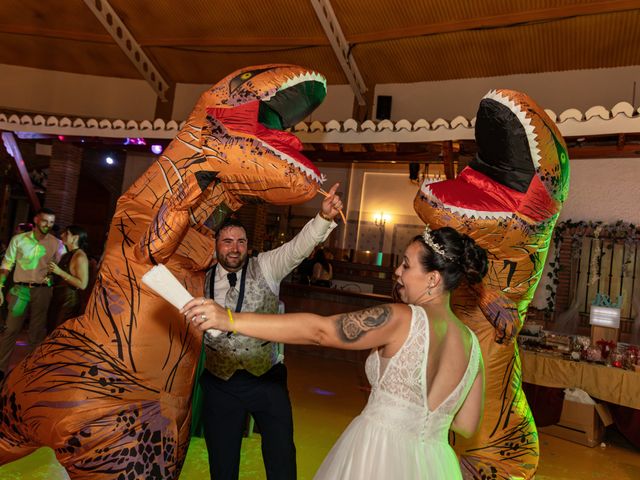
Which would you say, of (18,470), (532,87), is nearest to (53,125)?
(18,470)

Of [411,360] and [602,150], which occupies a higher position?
[602,150]

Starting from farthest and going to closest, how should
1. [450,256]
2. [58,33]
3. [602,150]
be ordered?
[58,33]
[602,150]
[450,256]

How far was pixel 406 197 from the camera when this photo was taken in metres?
12.0

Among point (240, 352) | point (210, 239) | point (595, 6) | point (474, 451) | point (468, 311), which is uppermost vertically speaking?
point (595, 6)

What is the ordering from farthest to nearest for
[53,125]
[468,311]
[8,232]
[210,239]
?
[8,232]
[53,125]
[468,311]
[210,239]

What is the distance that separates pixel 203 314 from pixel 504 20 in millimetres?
8150

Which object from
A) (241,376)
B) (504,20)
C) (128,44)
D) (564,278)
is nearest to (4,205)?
(128,44)

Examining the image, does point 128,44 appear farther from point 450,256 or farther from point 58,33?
point 450,256

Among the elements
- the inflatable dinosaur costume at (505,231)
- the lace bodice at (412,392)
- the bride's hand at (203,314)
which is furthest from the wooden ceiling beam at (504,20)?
the bride's hand at (203,314)

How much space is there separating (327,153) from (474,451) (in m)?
4.70

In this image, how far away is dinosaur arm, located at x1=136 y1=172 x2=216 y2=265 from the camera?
1693 millimetres

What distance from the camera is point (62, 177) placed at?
358 inches

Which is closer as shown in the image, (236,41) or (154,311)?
(154,311)

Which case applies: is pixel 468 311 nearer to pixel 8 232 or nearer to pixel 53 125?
pixel 53 125
